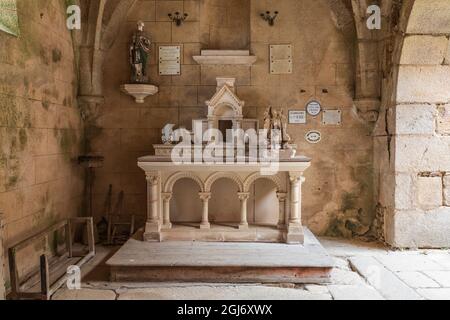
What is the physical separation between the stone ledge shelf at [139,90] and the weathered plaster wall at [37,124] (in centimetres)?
71

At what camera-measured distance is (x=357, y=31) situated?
5.93 m

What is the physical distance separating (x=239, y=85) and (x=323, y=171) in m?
1.74

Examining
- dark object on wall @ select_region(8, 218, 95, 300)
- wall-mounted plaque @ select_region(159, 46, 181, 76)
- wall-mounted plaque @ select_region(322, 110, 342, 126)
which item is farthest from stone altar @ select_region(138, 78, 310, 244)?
wall-mounted plaque @ select_region(159, 46, 181, 76)

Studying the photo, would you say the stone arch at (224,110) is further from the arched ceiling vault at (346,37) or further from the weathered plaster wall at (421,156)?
the weathered plaster wall at (421,156)

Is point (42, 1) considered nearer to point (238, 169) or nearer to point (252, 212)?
point (238, 169)

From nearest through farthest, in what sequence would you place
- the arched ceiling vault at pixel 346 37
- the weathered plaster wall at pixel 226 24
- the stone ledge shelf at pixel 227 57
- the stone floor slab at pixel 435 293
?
the stone floor slab at pixel 435 293 → the arched ceiling vault at pixel 346 37 → the stone ledge shelf at pixel 227 57 → the weathered plaster wall at pixel 226 24

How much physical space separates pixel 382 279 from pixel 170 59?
4039 millimetres

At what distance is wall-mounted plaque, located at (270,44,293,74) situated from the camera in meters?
6.25

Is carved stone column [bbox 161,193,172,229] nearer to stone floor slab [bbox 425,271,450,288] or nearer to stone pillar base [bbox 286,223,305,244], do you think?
stone pillar base [bbox 286,223,305,244]

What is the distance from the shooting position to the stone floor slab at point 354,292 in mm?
4008

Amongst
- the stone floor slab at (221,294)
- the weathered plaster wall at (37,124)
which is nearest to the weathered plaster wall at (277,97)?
the weathered plaster wall at (37,124)

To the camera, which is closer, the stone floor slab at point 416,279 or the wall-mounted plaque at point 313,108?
the stone floor slab at point 416,279

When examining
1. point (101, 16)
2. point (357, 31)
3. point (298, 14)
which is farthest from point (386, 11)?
point (101, 16)

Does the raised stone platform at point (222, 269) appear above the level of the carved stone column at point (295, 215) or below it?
below
